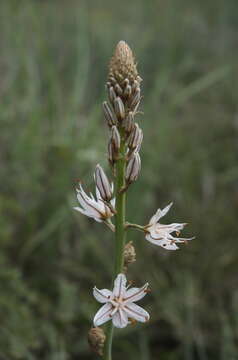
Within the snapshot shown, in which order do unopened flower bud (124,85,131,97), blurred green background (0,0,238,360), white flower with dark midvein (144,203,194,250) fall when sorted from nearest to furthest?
unopened flower bud (124,85,131,97) → white flower with dark midvein (144,203,194,250) → blurred green background (0,0,238,360)

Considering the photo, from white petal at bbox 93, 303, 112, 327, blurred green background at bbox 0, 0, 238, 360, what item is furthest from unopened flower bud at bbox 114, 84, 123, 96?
blurred green background at bbox 0, 0, 238, 360

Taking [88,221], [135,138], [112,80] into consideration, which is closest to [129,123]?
[135,138]

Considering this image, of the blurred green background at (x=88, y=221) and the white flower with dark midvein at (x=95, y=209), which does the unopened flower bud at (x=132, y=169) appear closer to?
the white flower with dark midvein at (x=95, y=209)

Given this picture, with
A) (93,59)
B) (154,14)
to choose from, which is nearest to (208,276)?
(93,59)

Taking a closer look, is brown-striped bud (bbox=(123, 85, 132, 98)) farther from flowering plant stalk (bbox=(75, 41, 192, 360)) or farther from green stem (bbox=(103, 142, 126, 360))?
green stem (bbox=(103, 142, 126, 360))

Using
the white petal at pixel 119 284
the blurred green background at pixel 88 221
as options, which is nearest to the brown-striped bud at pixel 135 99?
the white petal at pixel 119 284
